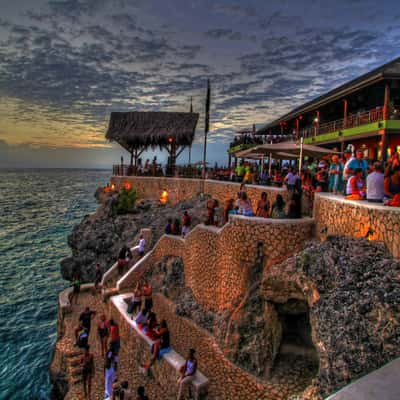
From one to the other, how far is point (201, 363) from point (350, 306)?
5.78m

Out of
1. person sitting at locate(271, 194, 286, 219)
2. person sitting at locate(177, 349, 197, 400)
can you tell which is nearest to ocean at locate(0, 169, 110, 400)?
person sitting at locate(177, 349, 197, 400)

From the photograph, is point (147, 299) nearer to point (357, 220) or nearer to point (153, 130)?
point (357, 220)

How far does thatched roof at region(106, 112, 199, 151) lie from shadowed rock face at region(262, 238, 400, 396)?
64.5 feet

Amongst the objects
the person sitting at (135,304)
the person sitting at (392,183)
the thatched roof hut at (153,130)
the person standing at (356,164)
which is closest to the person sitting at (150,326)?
the person sitting at (135,304)

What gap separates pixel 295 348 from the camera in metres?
8.17

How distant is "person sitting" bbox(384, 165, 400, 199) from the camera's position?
671cm

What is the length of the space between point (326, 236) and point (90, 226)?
19.0 meters

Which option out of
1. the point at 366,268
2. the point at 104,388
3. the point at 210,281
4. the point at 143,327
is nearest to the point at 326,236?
the point at 366,268

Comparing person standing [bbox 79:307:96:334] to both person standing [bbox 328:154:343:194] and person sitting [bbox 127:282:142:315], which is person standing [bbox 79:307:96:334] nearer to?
person sitting [bbox 127:282:142:315]

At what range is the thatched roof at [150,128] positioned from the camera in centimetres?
2489

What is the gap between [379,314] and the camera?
185 inches

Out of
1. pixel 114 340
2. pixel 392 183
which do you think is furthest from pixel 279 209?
pixel 114 340

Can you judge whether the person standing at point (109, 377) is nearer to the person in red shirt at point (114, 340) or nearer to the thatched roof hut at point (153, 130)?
the person in red shirt at point (114, 340)

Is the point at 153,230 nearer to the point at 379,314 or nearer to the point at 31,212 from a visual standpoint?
the point at 379,314
